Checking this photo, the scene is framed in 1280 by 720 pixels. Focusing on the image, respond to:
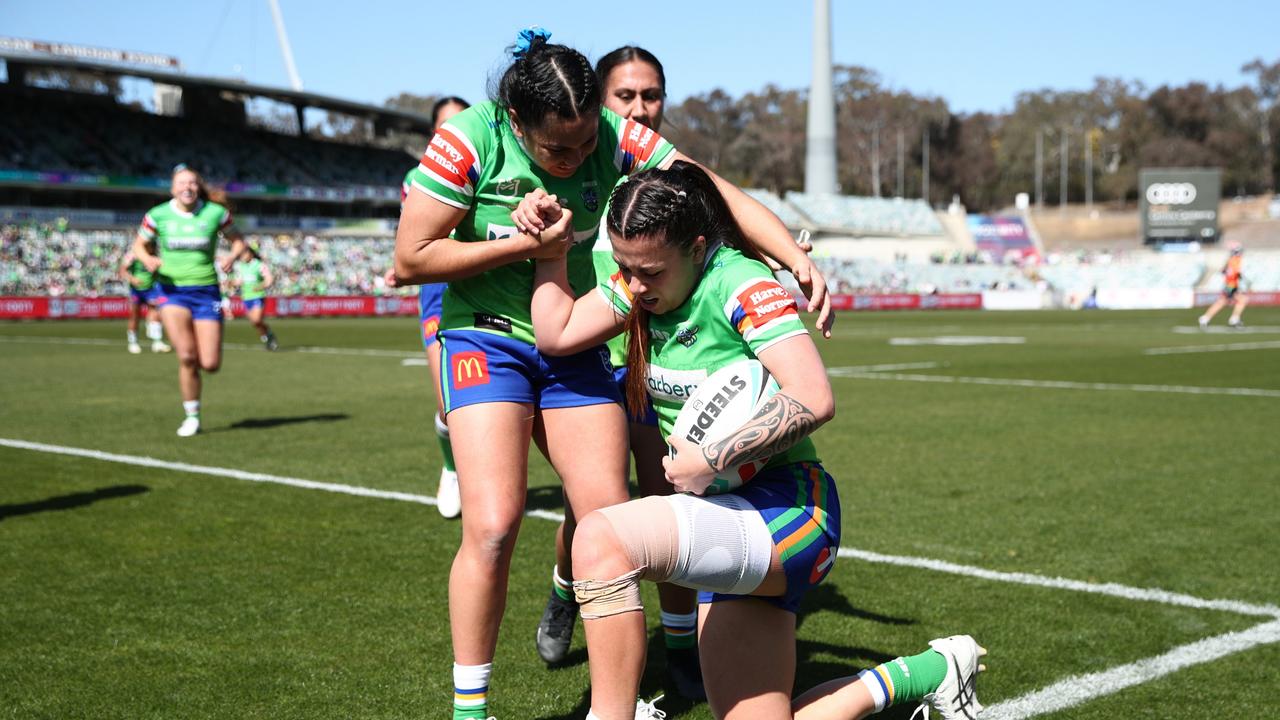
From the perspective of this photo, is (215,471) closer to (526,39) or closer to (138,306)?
(526,39)

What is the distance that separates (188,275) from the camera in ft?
35.8

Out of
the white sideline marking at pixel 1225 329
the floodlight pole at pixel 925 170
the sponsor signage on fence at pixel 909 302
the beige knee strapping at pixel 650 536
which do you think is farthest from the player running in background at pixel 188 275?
the floodlight pole at pixel 925 170

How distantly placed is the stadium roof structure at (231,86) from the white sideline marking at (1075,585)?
5940 centimetres

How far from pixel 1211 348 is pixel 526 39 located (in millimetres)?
22868

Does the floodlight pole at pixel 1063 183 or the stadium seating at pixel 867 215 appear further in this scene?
the floodlight pole at pixel 1063 183

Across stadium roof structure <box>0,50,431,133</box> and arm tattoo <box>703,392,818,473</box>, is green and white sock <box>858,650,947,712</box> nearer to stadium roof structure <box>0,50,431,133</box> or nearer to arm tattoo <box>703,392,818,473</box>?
arm tattoo <box>703,392,818,473</box>

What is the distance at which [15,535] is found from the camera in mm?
6809

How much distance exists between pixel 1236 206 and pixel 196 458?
4248 inches

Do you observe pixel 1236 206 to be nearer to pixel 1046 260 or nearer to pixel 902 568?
pixel 1046 260

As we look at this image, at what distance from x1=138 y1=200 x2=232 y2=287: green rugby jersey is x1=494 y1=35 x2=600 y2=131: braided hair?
8128 mm

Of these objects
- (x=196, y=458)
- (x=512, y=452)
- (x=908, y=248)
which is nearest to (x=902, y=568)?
(x=512, y=452)

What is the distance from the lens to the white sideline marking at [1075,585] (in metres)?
5.32

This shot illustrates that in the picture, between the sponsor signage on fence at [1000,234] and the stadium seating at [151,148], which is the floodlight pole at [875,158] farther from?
the stadium seating at [151,148]

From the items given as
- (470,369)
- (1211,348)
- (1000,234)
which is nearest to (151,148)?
(1211,348)
